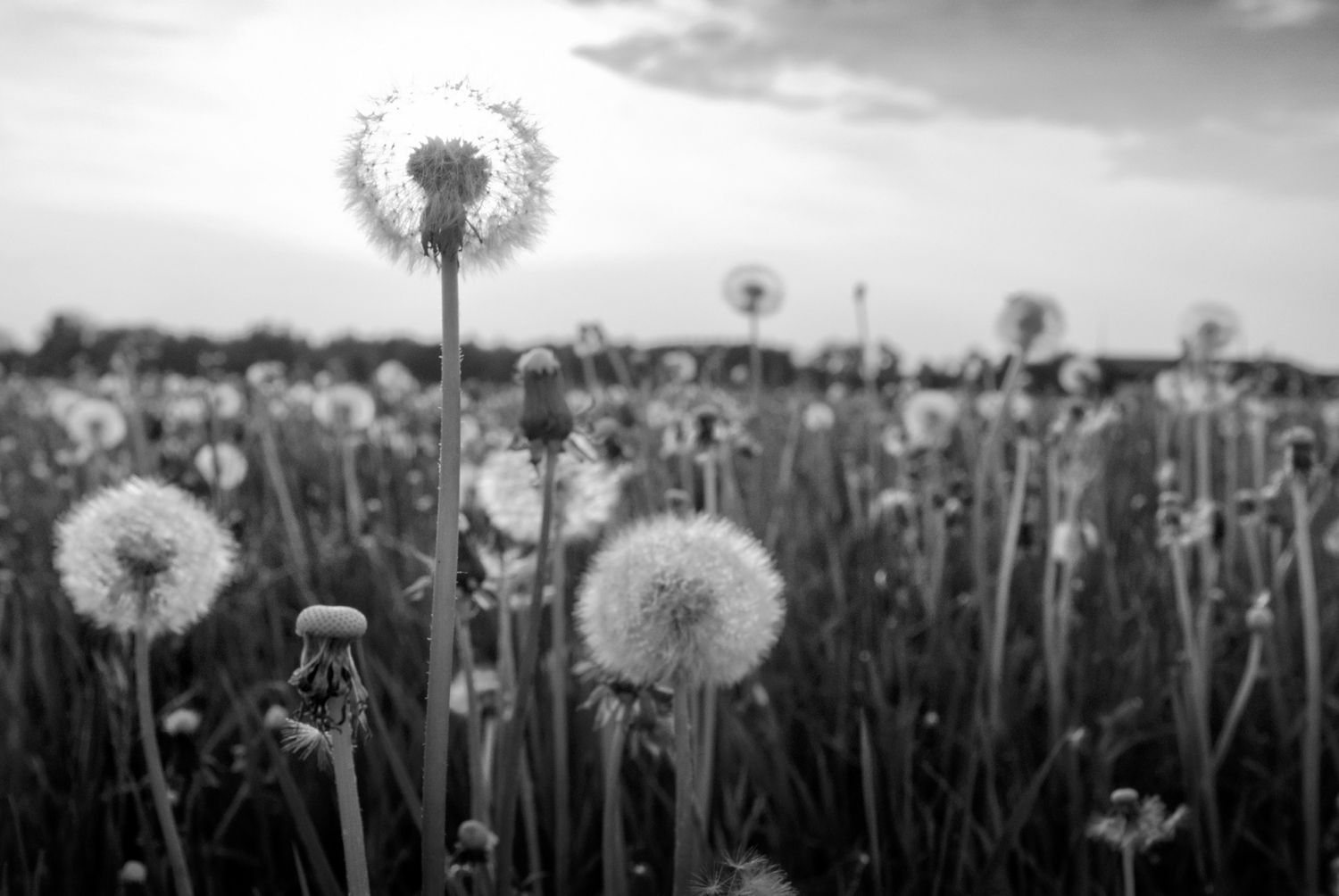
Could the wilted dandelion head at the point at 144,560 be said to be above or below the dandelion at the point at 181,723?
above

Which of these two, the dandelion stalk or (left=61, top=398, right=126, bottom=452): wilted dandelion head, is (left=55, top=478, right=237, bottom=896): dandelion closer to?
the dandelion stalk

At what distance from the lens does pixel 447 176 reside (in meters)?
0.78

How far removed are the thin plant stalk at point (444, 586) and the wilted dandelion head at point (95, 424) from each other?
13.8 feet

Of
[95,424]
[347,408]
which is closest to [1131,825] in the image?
[347,408]

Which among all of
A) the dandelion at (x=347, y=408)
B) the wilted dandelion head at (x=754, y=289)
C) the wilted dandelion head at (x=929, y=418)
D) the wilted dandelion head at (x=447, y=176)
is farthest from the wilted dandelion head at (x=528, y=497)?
the dandelion at (x=347, y=408)

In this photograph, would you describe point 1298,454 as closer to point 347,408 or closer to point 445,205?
point 445,205

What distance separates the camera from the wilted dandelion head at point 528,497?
6.24ft

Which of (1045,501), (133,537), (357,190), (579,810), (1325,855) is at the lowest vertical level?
(1325,855)

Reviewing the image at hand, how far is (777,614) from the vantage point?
1159 millimetres

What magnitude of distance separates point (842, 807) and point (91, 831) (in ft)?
4.37

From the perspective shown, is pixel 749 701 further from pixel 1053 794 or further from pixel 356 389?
pixel 356 389

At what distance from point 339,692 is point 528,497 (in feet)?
3.67

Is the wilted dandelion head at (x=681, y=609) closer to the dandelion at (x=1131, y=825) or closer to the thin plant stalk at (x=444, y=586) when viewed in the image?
the thin plant stalk at (x=444, y=586)

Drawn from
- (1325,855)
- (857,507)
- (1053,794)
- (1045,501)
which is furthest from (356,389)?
(1325,855)
